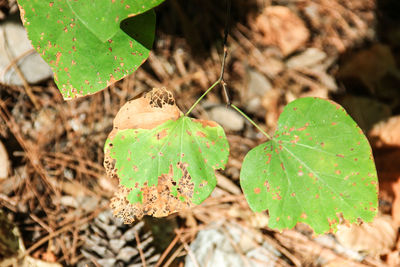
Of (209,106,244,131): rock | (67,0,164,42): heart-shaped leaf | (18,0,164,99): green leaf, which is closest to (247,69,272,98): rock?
(209,106,244,131): rock

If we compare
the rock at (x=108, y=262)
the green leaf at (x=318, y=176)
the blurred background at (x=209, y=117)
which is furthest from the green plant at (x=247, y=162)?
the rock at (x=108, y=262)

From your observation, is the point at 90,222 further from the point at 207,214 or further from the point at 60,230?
the point at 207,214

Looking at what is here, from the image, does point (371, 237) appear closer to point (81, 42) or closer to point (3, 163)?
point (81, 42)

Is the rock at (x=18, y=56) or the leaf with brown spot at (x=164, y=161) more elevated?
the rock at (x=18, y=56)

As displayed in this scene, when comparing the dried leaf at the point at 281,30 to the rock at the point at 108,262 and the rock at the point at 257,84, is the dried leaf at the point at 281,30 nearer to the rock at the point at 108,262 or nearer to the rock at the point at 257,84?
the rock at the point at 257,84

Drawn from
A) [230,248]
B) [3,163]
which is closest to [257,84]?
[230,248]

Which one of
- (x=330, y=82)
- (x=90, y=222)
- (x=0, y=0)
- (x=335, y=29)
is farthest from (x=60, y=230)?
(x=335, y=29)

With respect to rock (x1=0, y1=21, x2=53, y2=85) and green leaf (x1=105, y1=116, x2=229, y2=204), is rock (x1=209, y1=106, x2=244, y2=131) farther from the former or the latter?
rock (x1=0, y1=21, x2=53, y2=85)
